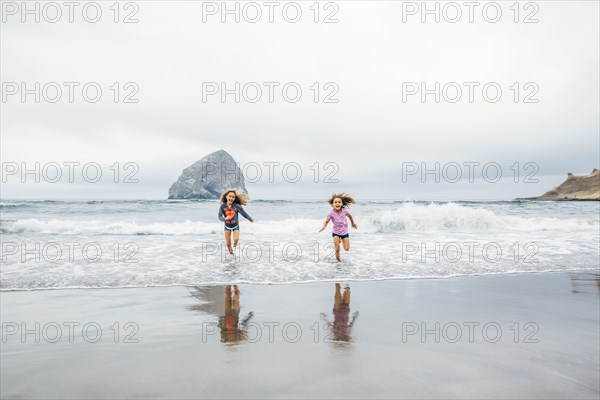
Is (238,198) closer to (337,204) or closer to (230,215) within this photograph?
(230,215)

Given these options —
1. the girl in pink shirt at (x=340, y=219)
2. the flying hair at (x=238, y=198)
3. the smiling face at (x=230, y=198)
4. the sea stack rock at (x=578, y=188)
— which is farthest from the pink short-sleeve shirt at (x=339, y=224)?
the sea stack rock at (x=578, y=188)

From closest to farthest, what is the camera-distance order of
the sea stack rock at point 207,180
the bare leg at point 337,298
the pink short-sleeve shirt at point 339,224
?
1. the bare leg at point 337,298
2. the pink short-sleeve shirt at point 339,224
3. the sea stack rock at point 207,180

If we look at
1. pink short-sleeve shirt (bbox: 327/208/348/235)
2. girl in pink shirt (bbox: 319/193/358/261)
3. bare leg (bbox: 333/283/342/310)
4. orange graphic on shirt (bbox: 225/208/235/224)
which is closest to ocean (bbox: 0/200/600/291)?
girl in pink shirt (bbox: 319/193/358/261)

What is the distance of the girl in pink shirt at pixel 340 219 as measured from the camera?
10.8 metres

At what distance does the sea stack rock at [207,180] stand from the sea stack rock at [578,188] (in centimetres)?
8073

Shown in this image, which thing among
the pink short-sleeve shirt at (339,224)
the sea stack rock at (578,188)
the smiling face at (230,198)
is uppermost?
the sea stack rock at (578,188)

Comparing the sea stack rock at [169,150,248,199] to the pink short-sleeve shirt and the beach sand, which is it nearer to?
the pink short-sleeve shirt

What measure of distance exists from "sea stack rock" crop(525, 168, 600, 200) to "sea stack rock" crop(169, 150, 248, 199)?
3178 inches

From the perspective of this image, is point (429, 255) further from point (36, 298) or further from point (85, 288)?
point (36, 298)

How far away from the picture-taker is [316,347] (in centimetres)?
379

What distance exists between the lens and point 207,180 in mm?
71688

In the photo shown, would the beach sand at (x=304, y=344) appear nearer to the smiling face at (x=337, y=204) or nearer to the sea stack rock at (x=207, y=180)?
the smiling face at (x=337, y=204)

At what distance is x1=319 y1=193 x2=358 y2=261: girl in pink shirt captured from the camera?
10.8m

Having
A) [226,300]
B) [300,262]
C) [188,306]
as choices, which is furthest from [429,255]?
[188,306]
